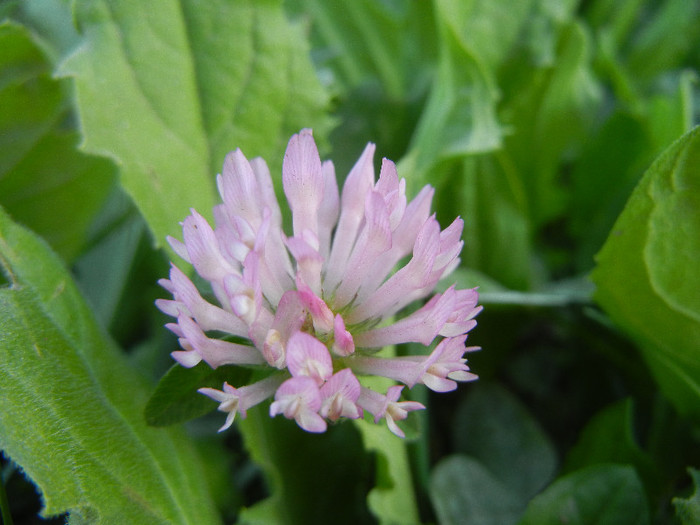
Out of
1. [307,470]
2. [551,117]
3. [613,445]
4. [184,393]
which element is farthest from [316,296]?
[551,117]

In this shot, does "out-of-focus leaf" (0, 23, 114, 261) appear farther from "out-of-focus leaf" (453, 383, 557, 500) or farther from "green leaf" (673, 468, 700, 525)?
"green leaf" (673, 468, 700, 525)

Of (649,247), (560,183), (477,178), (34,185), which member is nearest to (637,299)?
(649,247)

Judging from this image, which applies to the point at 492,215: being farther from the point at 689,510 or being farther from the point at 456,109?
the point at 689,510

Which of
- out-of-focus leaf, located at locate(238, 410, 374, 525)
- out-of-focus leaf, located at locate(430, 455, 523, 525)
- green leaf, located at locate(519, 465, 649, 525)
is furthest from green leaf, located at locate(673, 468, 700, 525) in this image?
out-of-focus leaf, located at locate(238, 410, 374, 525)

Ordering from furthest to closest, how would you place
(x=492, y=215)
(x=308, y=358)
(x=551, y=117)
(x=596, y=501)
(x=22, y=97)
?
1. (x=551, y=117)
2. (x=492, y=215)
3. (x=22, y=97)
4. (x=596, y=501)
5. (x=308, y=358)

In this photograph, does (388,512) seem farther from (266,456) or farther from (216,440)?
(216,440)
